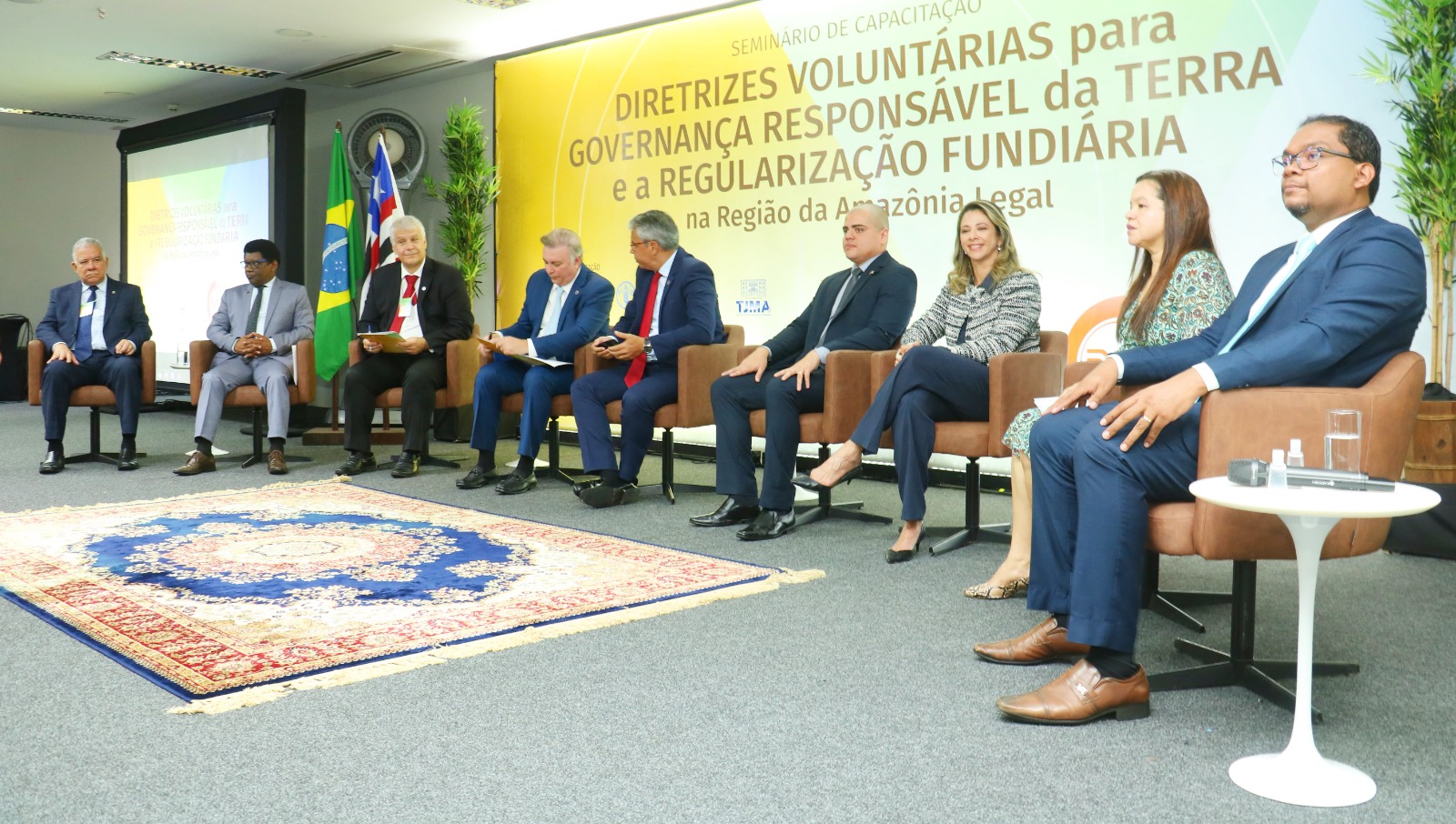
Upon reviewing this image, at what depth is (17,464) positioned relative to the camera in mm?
6203

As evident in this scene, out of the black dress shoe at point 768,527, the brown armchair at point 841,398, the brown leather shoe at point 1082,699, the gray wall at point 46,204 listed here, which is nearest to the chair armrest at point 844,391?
the brown armchair at point 841,398

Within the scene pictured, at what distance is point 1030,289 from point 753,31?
3.20 m

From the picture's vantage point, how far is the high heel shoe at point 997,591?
10.5 feet

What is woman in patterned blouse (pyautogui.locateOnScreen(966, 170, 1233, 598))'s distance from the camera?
2.69 metres

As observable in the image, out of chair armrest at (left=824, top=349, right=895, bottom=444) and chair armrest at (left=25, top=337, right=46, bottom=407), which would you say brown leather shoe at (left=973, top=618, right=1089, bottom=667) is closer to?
chair armrest at (left=824, top=349, right=895, bottom=444)

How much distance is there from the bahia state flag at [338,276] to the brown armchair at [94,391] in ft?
4.99

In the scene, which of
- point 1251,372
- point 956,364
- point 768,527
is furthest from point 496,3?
point 1251,372

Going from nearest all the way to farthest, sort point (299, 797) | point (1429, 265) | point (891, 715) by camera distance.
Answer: point (299, 797) → point (891, 715) → point (1429, 265)

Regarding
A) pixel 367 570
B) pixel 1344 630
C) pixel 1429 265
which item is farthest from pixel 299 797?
pixel 1429 265

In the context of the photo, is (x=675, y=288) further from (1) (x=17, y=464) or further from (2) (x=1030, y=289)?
(1) (x=17, y=464)

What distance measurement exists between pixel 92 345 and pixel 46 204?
722cm

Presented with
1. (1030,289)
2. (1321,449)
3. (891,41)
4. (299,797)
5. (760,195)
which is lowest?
(299,797)

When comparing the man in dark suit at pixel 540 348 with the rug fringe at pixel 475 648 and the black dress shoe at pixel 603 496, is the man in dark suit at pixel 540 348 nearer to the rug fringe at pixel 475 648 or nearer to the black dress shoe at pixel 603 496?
the black dress shoe at pixel 603 496

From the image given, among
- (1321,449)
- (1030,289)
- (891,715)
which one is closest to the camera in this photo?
(1321,449)
